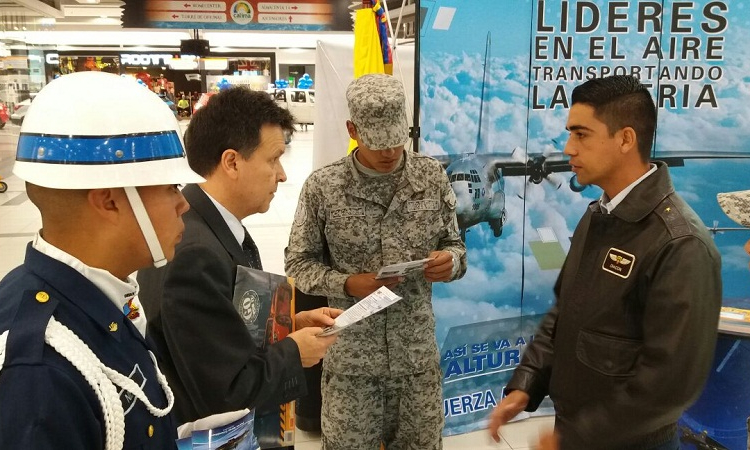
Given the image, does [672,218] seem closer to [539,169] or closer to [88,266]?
[88,266]

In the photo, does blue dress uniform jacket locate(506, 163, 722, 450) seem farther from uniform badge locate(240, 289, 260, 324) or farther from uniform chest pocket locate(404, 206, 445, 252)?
uniform badge locate(240, 289, 260, 324)

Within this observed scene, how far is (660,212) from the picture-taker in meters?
1.58

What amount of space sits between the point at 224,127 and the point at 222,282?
45 centimetres

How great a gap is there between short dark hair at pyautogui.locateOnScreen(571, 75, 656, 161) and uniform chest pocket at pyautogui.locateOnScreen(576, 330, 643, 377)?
53 cm

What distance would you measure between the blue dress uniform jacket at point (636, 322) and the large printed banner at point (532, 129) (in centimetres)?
168

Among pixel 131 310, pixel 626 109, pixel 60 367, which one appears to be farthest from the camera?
pixel 626 109

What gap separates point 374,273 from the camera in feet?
7.18

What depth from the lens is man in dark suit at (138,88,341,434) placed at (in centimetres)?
140

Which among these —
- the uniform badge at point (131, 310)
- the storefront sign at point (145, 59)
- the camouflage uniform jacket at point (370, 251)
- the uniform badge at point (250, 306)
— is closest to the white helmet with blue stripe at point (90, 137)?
the uniform badge at point (131, 310)

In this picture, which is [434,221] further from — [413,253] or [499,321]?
[499,321]

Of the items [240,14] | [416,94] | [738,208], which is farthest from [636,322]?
[240,14]

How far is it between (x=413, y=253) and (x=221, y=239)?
0.92 m

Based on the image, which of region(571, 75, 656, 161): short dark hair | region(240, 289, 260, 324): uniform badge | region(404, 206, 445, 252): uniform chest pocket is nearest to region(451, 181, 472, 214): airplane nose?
region(404, 206, 445, 252): uniform chest pocket

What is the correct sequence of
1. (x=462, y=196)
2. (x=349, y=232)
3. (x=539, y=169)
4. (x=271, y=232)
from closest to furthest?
(x=349, y=232)
(x=462, y=196)
(x=539, y=169)
(x=271, y=232)
